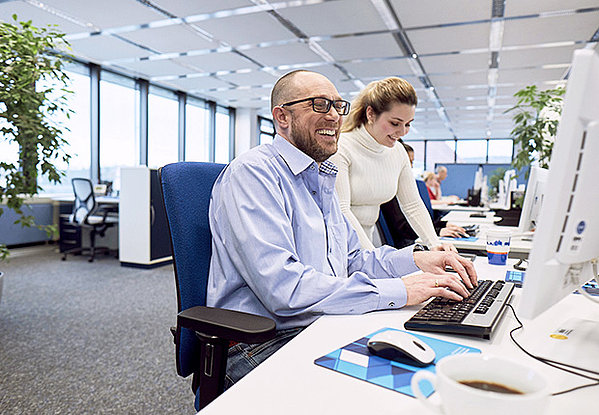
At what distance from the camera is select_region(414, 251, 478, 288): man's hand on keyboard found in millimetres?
1020

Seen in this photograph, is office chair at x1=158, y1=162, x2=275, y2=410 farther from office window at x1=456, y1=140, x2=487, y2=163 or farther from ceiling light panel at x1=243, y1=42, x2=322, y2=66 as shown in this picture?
office window at x1=456, y1=140, x2=487, y2=163

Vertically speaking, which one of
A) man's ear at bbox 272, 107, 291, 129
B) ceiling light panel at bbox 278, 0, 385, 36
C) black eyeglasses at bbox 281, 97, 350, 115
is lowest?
man's ear at bbox 272, 107, 291, 129

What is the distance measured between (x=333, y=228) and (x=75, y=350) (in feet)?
5.68

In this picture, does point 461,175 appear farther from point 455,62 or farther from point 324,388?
point 324,388

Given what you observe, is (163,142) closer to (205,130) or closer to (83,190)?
(205,130)

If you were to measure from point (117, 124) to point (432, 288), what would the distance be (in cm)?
632

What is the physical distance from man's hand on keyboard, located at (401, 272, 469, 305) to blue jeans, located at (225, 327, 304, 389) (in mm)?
249

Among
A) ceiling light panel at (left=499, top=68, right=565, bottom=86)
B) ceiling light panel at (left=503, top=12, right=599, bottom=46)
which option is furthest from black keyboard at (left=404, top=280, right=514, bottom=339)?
ceiling light panel at (left=499, top=68, right=565, bottom=86)

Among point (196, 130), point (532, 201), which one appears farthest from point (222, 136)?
point (532, 201)

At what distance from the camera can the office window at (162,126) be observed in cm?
696

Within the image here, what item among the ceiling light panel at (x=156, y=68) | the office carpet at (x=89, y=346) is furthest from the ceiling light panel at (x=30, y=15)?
the office carpet at (x=89, y=346)

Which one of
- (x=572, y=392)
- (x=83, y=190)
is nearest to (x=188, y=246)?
(x=572, y=392)

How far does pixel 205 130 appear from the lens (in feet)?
27.4

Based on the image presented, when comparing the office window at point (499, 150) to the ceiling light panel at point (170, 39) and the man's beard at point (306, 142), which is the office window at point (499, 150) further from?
the man's beard at point (306, 142)
